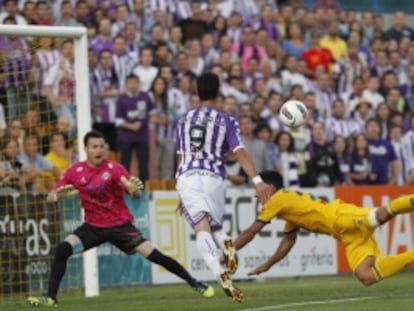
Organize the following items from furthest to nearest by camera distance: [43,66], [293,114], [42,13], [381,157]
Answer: [381,157] → [42,13] → [43,66] → [293,114]

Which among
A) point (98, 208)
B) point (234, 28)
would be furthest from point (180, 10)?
point (98, 208)

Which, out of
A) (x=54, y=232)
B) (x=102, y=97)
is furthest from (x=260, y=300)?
(x=102, y=97)

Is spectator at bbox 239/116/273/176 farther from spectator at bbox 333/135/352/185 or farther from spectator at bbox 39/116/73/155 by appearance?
spectator at bbox 39/116/73/155

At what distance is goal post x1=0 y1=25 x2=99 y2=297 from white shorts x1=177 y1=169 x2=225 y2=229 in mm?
3913

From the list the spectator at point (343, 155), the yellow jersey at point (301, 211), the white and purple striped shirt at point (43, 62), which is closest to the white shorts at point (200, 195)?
the yellow jersey at point (301, 211)

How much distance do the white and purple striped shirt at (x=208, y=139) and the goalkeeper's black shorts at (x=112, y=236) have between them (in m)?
2.03

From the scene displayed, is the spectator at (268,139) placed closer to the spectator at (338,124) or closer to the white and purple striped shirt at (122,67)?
the spectator at (338,124)

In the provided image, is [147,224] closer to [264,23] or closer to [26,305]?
[26,305]

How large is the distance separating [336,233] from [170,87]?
29.2 ft

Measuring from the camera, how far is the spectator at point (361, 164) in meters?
24.4

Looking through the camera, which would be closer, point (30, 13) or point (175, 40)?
point (30, 13)

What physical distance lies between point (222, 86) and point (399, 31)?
666 cm

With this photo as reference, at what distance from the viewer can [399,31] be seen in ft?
96.5

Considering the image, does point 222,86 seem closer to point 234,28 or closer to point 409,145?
point 234,28
